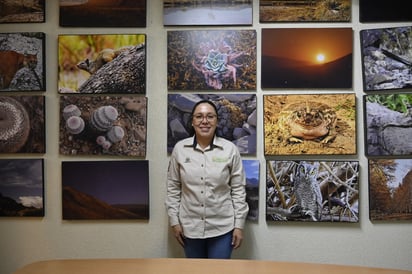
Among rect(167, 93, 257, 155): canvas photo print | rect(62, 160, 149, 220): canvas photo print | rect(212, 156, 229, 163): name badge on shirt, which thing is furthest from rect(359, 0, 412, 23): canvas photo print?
rect(62, 160, 149, 220): canvas photo print

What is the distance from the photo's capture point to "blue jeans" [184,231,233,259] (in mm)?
1978

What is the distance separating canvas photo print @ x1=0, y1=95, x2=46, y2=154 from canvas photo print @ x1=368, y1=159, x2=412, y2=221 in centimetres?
221

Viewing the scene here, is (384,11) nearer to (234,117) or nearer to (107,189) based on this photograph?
(234,117)

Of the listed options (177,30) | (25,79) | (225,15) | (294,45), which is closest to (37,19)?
(25,79)

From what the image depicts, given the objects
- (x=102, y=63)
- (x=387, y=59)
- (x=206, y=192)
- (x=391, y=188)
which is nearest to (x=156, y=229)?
(x=206, y=192)

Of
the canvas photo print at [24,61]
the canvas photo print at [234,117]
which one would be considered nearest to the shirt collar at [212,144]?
the canvas photo print at [234,117]

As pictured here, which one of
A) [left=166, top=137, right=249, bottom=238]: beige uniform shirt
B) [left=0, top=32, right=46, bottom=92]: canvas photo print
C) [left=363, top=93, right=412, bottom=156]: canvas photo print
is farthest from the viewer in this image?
[left=0, top=32, right=46, bottom=92]: canvas photo print

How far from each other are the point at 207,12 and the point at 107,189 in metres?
1.37

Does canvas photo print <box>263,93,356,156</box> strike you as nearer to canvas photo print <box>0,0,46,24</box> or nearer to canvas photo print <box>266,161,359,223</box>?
canvas photo print <box>266,161,359,223</box>

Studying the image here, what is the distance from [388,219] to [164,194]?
1.49 metres

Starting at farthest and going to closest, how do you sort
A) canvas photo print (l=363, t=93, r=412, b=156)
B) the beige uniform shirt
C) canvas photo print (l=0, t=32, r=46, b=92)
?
canvas photo print (l=0, t=32, r=46, b=92) → canvas photo print (l=363, t=93, r=412, b=156) → the beige uniform shirt

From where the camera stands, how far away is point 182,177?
200 centimetres

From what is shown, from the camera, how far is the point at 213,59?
2.21 m

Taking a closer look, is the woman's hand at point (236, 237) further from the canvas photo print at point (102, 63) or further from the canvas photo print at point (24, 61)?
the canvas photo print at point (24, 61)
